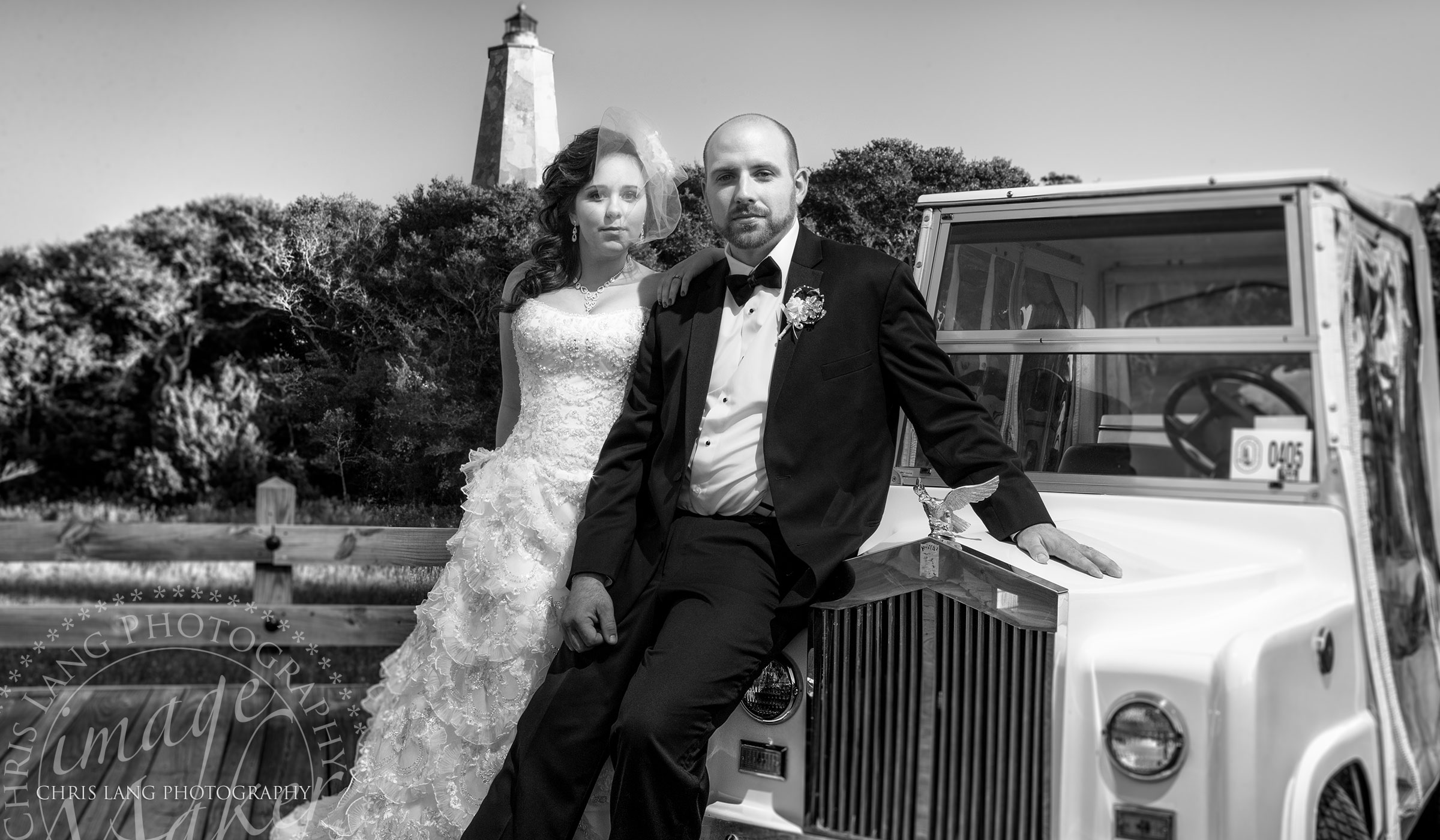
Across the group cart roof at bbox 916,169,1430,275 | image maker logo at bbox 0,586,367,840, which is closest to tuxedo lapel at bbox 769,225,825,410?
cart roof at bbox 916,169,1430,275

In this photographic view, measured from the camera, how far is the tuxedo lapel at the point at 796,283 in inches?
123

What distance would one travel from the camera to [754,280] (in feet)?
10.6

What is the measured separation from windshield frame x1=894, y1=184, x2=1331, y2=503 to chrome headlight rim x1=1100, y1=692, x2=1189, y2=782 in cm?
93

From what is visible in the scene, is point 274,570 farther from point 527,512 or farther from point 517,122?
point 517,122

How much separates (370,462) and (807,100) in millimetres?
→ 2608

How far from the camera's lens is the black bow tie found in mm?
3227

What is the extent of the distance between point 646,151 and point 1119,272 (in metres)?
1.60

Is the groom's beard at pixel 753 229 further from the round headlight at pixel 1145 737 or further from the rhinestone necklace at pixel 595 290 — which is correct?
the round headlight at pixel 1145 737

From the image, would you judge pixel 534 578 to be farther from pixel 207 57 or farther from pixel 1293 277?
pixel 207 57

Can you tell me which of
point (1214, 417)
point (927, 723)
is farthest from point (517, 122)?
point (927, 723)

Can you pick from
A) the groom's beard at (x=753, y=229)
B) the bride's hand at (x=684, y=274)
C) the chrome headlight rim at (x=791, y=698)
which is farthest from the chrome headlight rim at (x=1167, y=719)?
the bride's hand at (x=684, y=274)

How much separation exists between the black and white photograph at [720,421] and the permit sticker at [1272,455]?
1 centimetres

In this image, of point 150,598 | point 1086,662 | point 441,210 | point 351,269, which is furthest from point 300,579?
point 1086,662

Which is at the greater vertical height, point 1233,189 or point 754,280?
point 1233,189
